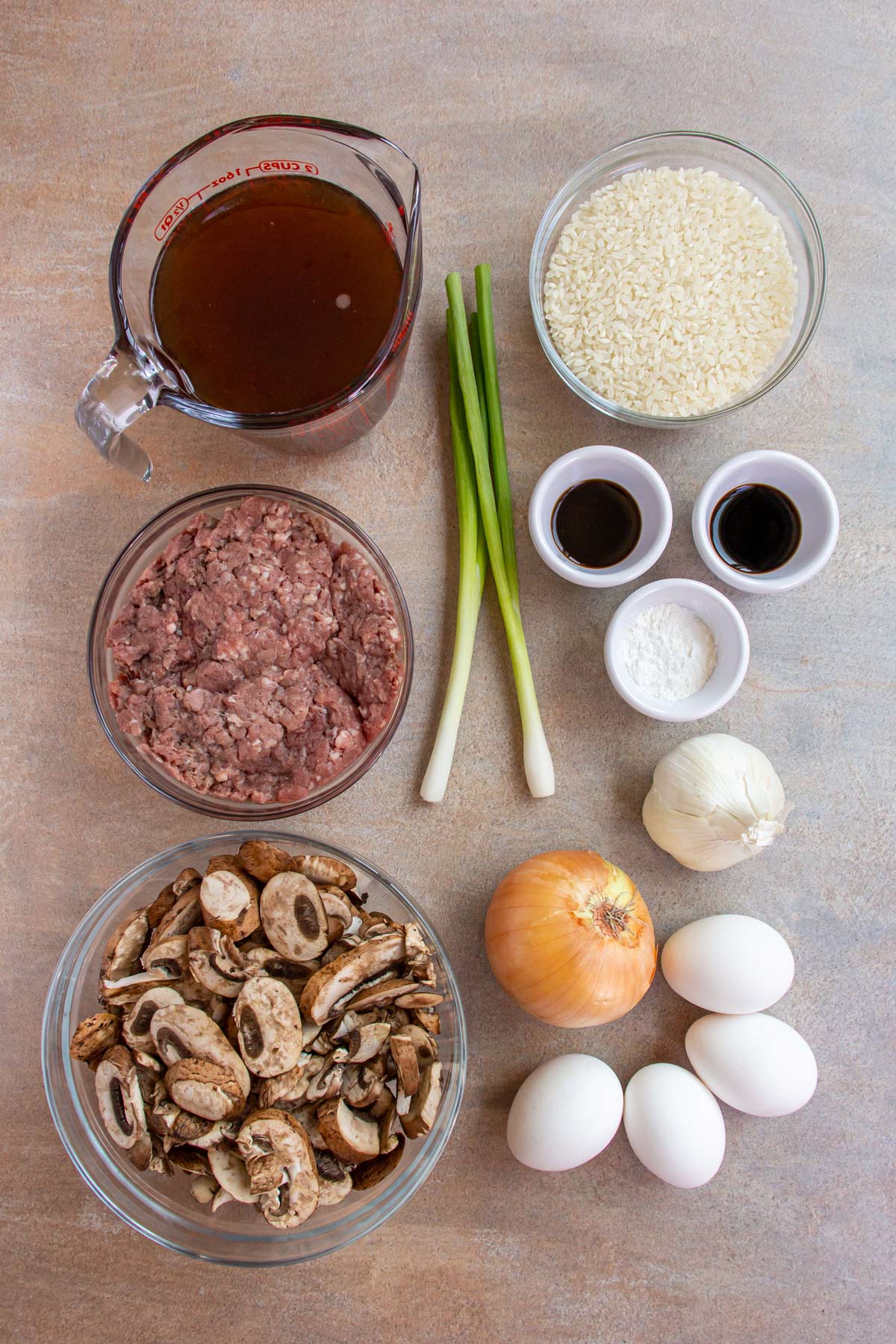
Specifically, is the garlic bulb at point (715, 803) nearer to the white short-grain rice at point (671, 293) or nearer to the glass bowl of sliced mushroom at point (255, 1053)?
the glass bowl of sliced mushroom at point (255, 1053)

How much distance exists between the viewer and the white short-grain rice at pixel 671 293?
1.39 metres

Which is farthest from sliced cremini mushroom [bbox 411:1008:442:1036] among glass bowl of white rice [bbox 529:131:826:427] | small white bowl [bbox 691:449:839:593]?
→ glass bowl of white rice [bbox 529:131:826:427]

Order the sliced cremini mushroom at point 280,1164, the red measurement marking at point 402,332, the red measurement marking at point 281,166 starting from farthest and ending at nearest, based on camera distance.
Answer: the red measurement marking at point 281,166 → the red measurement marking at point 402,332 → the sliced cremini mushroom at point 280,1164

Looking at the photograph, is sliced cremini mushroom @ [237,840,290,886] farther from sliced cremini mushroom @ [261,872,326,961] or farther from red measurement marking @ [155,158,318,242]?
red measurement marking @ [155,158,318,242]

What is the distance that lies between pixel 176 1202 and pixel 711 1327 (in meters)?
0.97

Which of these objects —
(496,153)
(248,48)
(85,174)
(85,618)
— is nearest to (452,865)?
(85,618)

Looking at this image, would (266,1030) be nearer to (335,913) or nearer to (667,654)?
(335,913)

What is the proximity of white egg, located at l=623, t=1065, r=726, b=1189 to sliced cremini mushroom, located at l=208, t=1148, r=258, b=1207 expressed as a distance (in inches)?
25.6

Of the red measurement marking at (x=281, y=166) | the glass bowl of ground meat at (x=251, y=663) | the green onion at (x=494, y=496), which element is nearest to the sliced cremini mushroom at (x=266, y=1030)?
the glass bowl of ground meat at (x=251, y=663)

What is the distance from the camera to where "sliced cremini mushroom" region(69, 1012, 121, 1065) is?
1180mm

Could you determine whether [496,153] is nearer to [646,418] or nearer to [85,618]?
[646,418]

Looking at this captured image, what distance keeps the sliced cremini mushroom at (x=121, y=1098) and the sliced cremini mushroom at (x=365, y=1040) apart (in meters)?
0.28

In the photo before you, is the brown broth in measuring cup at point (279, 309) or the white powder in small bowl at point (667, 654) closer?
the brown broth in measuring cup at point (279, 309)

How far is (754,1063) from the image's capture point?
138cm
